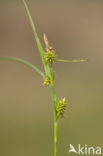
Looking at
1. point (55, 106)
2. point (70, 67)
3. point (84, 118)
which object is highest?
point (70, 67)

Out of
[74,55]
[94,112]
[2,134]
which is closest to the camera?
[2,134]

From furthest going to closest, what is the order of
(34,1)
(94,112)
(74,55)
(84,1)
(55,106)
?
1. (84,1)
2. (34,1)
3. (74,55)
4. (94,112)
5. (55,106)

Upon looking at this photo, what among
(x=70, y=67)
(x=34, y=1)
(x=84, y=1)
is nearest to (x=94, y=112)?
(x=70, y=67)

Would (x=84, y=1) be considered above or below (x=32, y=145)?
above

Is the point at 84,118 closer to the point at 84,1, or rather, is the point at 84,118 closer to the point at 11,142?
the point at 11,142

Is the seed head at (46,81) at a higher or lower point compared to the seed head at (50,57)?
lower

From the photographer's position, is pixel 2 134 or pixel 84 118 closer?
pixel 2 134

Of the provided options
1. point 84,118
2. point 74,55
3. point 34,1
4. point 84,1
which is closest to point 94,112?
point 84,118

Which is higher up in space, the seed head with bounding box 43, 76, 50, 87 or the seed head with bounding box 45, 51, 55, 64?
the seed head with bounding box 45, 51, 55, 64

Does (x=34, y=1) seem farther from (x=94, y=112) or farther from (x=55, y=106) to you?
(x=55, y=106)
